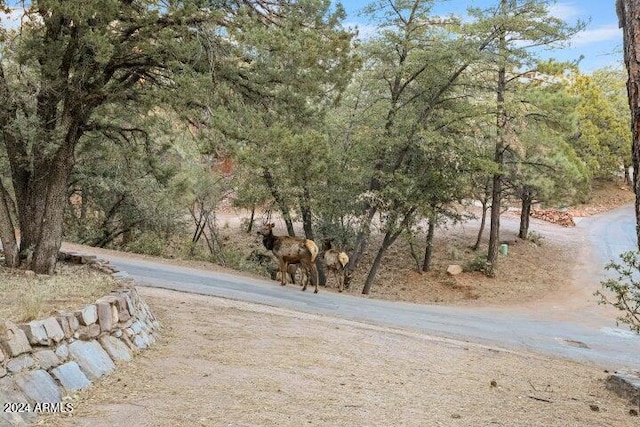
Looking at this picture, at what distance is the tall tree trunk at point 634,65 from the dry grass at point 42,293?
17.7 ft

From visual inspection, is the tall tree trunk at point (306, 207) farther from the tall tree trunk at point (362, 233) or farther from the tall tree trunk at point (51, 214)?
the tall tree trunk at point (51, 214)

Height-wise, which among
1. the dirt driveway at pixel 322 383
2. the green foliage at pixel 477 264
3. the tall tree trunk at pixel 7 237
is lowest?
the dirt driveway at pixel 322 383

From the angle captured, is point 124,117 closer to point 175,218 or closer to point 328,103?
point 328,103

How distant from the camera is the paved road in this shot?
39.2ft

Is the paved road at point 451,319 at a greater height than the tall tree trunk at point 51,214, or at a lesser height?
lesser

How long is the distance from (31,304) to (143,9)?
236 inches

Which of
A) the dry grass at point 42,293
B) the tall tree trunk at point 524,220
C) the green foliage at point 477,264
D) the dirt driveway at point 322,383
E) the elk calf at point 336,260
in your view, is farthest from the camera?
the tall tree trunk at point 524,220

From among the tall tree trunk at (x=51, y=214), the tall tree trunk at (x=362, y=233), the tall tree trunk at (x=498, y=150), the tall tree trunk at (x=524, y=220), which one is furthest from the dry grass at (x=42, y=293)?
the tall tree trunk at (x=524, y=220)

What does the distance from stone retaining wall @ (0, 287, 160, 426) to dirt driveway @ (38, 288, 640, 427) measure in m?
0.18

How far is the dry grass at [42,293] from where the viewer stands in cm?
580

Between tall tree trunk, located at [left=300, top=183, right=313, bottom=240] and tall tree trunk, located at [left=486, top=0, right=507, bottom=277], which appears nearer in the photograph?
tall tree trunk, located at [left=300, top=183, right=313, bottom=240]

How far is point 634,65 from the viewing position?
460 cm

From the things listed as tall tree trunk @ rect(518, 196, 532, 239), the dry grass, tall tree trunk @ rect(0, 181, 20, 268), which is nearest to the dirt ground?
the dry grass

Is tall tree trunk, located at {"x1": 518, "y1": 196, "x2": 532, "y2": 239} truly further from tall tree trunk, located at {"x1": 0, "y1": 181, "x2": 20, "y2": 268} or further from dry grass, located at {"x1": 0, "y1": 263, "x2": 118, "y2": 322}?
dry grass, located at {"x1": 0, "y1": 263, "x2": 118, "y2": 322}
